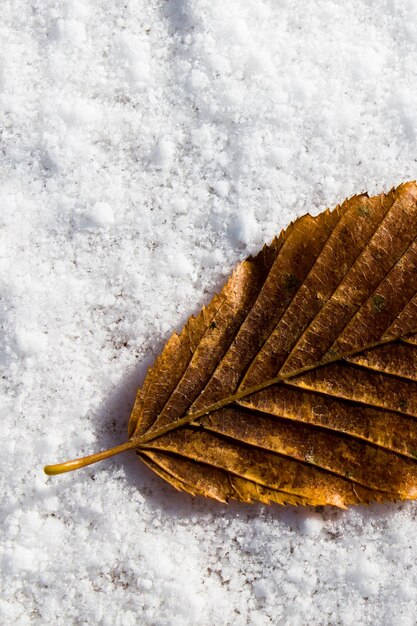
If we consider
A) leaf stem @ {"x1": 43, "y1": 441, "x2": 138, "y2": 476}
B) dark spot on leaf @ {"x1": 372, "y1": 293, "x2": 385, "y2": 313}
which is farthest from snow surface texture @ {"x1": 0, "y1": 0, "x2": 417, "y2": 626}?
dark spot on leaf @ {"x1": 372, "y1": 293, "x2": 385, "y2": 313}

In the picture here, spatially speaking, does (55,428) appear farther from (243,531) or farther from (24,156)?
(24,156)

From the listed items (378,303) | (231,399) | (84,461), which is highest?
(378,303)

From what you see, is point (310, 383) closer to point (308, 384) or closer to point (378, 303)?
point (308, 384)

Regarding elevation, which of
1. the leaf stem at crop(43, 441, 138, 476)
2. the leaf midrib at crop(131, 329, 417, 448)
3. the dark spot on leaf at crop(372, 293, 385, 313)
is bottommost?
the leaf stem at crop(43, 441, 138, 476)

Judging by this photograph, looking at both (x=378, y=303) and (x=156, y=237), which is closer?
(x=378, y=303)

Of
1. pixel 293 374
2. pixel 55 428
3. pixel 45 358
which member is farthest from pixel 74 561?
pixel 293 374

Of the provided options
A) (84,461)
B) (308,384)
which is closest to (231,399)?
(308,384)

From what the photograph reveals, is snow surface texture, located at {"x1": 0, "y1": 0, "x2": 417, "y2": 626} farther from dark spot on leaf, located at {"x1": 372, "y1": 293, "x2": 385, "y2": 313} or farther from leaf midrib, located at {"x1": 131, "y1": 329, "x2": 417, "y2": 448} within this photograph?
dark spot on leaf, located at {"x1": 372, "y1": 293, "x2": 385, "y2": 313}
